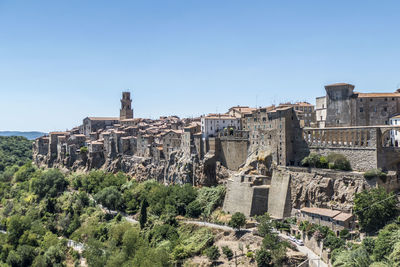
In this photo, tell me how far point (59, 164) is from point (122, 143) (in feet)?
68.8

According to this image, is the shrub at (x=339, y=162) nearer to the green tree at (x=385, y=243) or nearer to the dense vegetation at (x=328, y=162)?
the dense vegetation at (x=328, y=162)

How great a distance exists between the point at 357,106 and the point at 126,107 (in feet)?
227

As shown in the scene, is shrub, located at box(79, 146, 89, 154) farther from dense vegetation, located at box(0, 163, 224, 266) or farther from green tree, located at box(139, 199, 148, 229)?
green tree, located at box(139, 199, 148, 229)

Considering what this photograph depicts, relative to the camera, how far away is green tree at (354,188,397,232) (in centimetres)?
→ 3625

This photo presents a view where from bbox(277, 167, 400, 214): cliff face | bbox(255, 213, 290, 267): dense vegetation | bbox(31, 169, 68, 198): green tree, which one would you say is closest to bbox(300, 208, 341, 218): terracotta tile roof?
bbox(277, 167, 400, 214): cliff face

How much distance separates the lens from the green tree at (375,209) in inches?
1427

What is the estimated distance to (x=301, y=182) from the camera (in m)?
45.7

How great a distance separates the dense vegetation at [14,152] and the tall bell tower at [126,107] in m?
36.7

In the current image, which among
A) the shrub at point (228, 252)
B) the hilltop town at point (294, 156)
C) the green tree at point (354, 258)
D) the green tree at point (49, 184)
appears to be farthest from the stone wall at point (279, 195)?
the green tree at point (49, 184)

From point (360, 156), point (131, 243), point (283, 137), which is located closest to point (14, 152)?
point (131, 243)

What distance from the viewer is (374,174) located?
39.6 meters

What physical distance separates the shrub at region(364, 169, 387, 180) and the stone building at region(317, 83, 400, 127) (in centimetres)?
1236

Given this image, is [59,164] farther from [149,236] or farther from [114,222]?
[149,236]

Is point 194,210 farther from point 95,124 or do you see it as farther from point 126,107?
point 126,107
